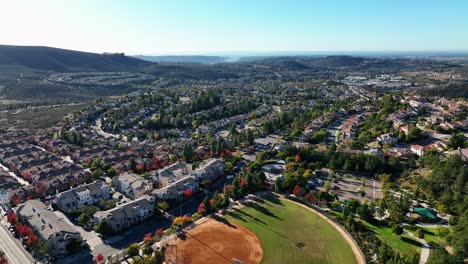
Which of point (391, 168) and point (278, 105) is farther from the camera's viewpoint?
point (278, 105)

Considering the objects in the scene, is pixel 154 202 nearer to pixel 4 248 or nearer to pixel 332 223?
pixel 4 248

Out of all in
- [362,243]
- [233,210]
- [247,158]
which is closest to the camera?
[362,243]

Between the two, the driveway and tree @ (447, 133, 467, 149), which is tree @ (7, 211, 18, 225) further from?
tree @ (447, 133, 467, 149)

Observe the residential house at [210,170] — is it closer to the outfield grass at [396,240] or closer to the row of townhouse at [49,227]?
the row of townhouse at [49,227]

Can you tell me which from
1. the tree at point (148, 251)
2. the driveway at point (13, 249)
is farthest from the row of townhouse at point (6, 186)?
the tree at point (148, 251)

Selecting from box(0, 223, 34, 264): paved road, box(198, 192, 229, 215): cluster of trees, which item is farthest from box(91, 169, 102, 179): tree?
box(198, 192, 229, 215): cluster of trees

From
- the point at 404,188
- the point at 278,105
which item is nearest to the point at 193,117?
the point at 278,105

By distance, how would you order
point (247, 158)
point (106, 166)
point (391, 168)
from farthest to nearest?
point (247, 158) → point (106, 166) → point (391, 168)
